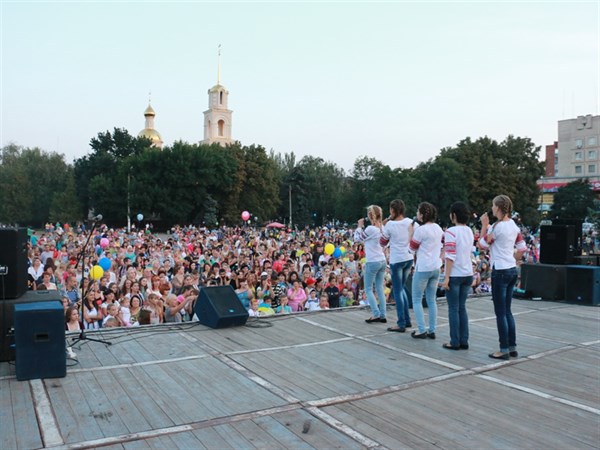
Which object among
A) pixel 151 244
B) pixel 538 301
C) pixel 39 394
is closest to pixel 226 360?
pixel 39 394

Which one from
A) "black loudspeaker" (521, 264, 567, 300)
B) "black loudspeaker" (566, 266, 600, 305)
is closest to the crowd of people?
"black loudspeaker" (521, 264, 567, 300)

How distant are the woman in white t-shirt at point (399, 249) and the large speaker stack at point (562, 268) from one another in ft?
14.7

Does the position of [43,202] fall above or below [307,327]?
above

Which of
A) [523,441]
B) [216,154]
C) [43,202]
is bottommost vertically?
[523,441]

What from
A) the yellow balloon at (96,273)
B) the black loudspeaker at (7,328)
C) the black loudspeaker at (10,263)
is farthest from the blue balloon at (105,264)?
the black loudspeaker at (7,328)

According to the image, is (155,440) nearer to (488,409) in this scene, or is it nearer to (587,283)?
(488,409)

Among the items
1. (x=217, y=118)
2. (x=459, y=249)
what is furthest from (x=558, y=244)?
(x=217, y=118)

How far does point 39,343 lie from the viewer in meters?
4.70

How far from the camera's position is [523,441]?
3.70 m

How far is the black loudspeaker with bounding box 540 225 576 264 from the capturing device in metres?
9.97

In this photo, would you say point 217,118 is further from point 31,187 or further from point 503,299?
point 503,299

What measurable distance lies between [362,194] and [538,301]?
2294 inches

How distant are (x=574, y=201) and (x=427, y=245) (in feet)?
161

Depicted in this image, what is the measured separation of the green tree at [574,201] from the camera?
48312 mm
